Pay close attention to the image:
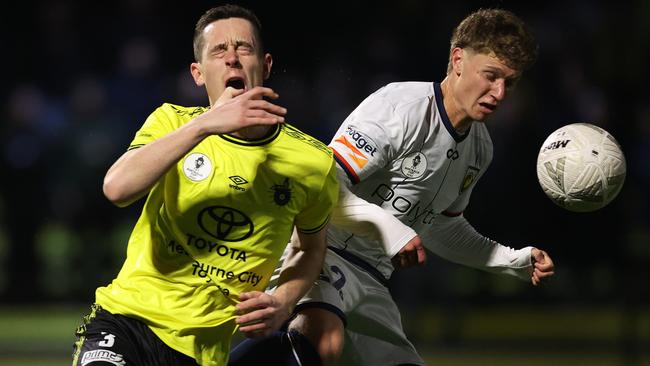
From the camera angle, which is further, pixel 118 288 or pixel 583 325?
pixel 583 325

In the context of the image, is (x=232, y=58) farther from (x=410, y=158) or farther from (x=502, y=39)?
(x=502, y=39)

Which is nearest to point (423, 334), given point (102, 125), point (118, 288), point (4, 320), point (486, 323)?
point (486, 323)

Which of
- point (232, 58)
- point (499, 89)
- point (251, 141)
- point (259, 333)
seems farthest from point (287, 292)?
point (499, 89)

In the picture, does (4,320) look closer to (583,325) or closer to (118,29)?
(118,29)

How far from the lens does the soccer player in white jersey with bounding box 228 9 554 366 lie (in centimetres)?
393

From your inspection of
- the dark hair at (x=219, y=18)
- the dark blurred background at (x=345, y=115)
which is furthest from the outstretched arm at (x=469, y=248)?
the dark blurred background at (x=345, y=115)

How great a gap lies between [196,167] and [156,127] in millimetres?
183

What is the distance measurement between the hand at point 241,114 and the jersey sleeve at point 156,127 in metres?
0.27

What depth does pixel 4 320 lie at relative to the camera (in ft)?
31.9

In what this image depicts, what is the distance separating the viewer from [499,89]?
157 inches

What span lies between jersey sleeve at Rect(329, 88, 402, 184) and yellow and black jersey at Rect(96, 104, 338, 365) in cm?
46

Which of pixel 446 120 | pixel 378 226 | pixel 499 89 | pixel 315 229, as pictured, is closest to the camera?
pixel 315 229

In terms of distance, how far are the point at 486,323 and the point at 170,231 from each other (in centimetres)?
604

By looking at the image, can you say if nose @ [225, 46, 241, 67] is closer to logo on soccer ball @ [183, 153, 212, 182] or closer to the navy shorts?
logo on soccer ball @ [183, 153, 212, 182]
